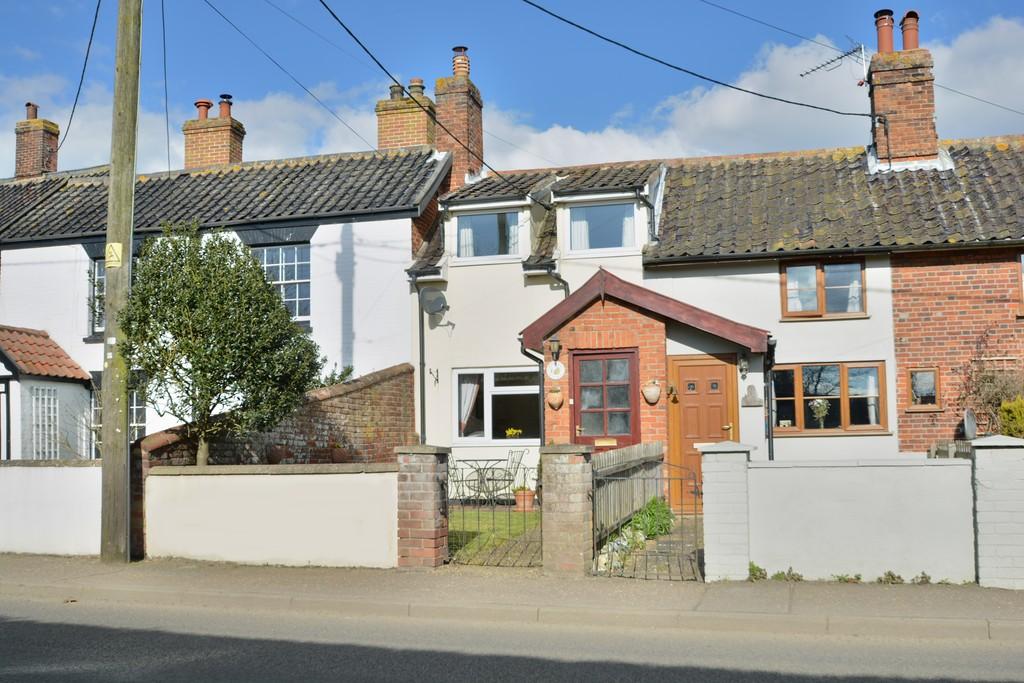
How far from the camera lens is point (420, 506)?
1084cm

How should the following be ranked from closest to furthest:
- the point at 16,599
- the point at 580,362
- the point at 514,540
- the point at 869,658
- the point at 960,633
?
the point at 869,658 → the point at 960,633 → the point at 16,599 → the point at 514,540 → the point at 580,362

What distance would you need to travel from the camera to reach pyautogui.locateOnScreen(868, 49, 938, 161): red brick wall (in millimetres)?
19781

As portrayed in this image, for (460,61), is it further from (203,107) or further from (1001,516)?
(1001,516)

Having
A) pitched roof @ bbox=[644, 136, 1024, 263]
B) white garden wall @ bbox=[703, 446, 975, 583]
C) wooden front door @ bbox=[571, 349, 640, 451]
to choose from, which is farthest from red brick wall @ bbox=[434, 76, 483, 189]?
white garden wall @ bbox=[703, 446, 975, 583]

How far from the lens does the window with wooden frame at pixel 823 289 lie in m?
18.0

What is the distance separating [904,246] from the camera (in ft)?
57.1

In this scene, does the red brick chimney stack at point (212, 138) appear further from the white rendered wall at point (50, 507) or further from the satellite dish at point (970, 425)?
the satellite dish at point (970, 425)

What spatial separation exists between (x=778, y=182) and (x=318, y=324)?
9690 mm

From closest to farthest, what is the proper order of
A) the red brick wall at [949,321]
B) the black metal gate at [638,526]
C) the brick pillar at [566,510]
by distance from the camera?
the brick pillar at [566,510], the black metal gate at [638,526], the red brick wall at [949,321]

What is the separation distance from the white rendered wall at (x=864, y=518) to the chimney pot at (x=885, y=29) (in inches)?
514

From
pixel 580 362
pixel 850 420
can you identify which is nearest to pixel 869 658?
pixel 580 362

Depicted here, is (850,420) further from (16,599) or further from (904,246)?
(16,599)

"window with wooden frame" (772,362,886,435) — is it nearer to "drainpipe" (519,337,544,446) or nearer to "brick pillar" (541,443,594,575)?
"drainpipe" (519,337,544,446)

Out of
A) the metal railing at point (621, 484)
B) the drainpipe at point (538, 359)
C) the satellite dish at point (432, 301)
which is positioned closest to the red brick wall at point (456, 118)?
the satellite dish at point (432, 301)
